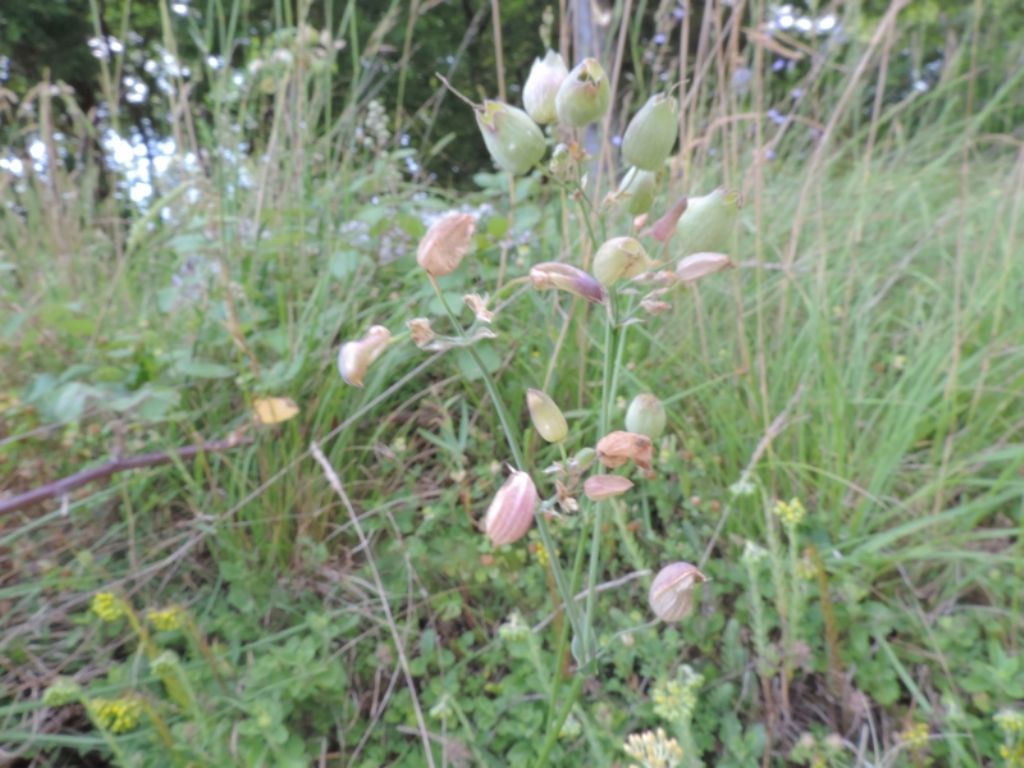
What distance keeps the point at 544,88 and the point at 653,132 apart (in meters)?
0.10

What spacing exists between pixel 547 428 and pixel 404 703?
54 cm

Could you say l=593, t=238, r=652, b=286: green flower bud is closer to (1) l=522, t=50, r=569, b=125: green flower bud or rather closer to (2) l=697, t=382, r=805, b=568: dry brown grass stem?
(1) l=522, t=50, r=569, b=125: green flower bud

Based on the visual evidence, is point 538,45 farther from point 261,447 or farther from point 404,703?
point 404,703

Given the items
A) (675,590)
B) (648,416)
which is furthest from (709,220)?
(675,590)

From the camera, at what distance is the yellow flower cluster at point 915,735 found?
2.44 feet

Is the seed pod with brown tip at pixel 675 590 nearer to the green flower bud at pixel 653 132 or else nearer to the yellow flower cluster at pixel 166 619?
the green flower bud at pixel 653 132

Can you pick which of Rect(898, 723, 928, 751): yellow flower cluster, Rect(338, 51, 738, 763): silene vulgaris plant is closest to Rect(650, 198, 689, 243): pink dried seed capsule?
Rect(338, 51, 738, 763): silene vulgaris plant

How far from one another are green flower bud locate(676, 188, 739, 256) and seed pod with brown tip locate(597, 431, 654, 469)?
0.15 metres

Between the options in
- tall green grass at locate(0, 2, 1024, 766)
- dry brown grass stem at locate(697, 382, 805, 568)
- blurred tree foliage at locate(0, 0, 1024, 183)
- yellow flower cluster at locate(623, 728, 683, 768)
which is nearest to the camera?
yellow flower cluster at locate(623, 728, 683, 768)

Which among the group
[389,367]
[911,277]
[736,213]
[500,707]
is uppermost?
[736,213]

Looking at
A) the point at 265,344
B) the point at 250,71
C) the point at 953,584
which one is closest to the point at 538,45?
the point at 250,71

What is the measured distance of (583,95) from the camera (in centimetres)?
49

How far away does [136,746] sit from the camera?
78 cm

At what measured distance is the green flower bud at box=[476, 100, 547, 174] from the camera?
50 centimetres
